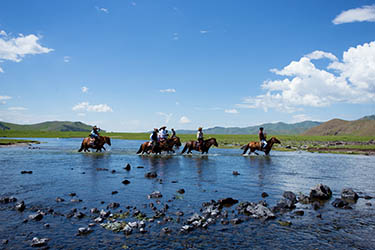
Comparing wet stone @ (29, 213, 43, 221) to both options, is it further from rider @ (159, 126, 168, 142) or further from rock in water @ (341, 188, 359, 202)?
rider @ (159, 126, 168, 142)

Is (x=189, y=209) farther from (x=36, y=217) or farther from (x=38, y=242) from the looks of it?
(x=36, y=217)

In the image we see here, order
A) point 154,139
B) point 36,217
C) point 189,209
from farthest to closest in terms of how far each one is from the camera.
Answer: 1. point 154,139
2. point 189,209
3. point 36,217


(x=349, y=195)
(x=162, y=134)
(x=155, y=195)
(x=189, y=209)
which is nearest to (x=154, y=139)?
(x=162, y=134)

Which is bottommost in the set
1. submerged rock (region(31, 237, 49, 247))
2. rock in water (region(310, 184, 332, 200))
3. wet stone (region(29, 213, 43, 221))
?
submerged rock (region(31, 237, 49, 247))

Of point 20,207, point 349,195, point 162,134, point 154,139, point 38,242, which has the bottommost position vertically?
point 38,242

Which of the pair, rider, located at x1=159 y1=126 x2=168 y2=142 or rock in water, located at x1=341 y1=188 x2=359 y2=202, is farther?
rider, located at x1=159 y1=126 x2=168 y2=142

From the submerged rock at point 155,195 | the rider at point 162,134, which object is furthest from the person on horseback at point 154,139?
the submerged rock at point 155,195

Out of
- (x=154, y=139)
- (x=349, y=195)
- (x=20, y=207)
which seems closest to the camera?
(x=20, y=207)

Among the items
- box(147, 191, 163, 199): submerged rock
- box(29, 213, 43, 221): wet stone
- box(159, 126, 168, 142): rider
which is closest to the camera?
box(29, 213, 43, 221): wet stone

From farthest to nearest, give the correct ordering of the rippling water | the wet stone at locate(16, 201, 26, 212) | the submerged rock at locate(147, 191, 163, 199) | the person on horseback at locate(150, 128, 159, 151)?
the person on horseback at locate(150, 128, 159, 151)
the submerged rock at locate(147, 191, 163, 199)
the wet stone at locate(16, 201, 26, 212)
the rippling water

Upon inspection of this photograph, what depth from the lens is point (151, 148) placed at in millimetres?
37812

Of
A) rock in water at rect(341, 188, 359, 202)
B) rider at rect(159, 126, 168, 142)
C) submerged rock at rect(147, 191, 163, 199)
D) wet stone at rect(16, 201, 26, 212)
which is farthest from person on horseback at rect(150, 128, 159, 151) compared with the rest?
rock in water at rect(341, 188, 359, 202)

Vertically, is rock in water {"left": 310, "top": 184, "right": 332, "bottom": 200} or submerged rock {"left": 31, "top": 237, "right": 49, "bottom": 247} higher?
rock in water {"left": 310, "top": 184, "right": 332, "bottom": 200}

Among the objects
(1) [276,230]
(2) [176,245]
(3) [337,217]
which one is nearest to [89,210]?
(2) [176,245]
